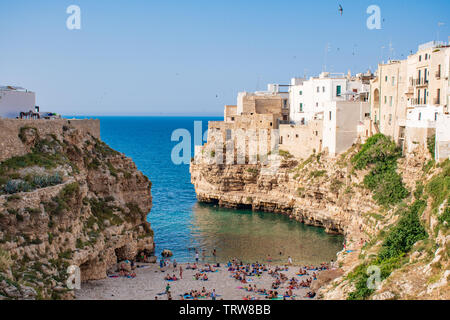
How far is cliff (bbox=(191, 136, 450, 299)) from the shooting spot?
21234mm

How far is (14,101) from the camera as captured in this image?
3083cm

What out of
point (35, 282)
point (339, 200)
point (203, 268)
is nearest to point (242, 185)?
point (339, 200)

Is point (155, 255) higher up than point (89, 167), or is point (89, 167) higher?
point (89, 167)

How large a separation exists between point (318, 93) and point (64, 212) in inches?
1360

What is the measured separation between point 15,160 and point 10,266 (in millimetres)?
7526

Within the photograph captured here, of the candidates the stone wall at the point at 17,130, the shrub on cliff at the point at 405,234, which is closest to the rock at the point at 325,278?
the shrub on cliff at the point at 405,234

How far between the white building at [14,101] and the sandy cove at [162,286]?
11.7 m

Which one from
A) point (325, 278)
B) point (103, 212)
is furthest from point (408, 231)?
point (103, 212)

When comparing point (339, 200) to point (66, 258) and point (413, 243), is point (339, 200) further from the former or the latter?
point (66, 258)

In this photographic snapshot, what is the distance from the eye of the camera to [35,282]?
20875mm

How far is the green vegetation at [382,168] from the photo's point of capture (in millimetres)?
35031

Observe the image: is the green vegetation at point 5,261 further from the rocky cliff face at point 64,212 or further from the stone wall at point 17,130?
the stone wall at point 17,130

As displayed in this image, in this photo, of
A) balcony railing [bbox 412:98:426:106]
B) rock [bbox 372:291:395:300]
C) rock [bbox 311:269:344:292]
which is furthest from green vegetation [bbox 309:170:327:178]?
rock [bbox 372:291:395:300]

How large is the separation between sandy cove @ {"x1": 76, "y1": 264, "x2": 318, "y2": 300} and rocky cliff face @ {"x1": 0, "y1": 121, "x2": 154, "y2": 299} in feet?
4.83
